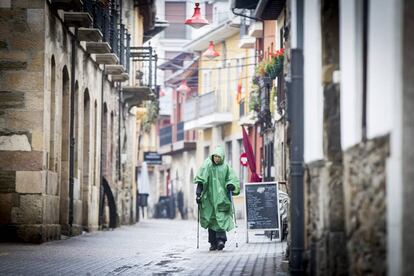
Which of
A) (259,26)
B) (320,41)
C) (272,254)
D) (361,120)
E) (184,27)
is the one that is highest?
(184,27)

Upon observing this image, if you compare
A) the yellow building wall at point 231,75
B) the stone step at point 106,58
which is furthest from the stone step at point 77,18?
the yellow building wall at point 231,75

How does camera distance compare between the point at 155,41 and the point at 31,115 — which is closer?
the point at 31,115

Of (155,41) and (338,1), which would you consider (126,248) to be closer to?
(338,1)

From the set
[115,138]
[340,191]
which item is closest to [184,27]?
[115,138]

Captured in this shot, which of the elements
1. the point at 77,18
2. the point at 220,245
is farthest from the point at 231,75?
the point at 220,245

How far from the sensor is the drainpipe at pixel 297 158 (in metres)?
12.5

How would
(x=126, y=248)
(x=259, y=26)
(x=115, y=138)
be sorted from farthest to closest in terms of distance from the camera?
(x=259, y=26) < (x=115, y=138) < (x=126, y=248)

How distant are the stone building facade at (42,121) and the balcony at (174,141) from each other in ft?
120

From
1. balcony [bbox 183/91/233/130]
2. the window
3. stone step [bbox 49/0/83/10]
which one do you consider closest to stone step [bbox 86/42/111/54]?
stone step [bbox 49/0/83/10]

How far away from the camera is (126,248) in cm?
A: 2017

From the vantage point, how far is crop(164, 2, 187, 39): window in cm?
7250

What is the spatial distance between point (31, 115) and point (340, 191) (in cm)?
1135

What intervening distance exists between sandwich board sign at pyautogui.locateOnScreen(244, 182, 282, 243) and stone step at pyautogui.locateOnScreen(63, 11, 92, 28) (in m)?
4.29

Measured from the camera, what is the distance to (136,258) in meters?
17.2
